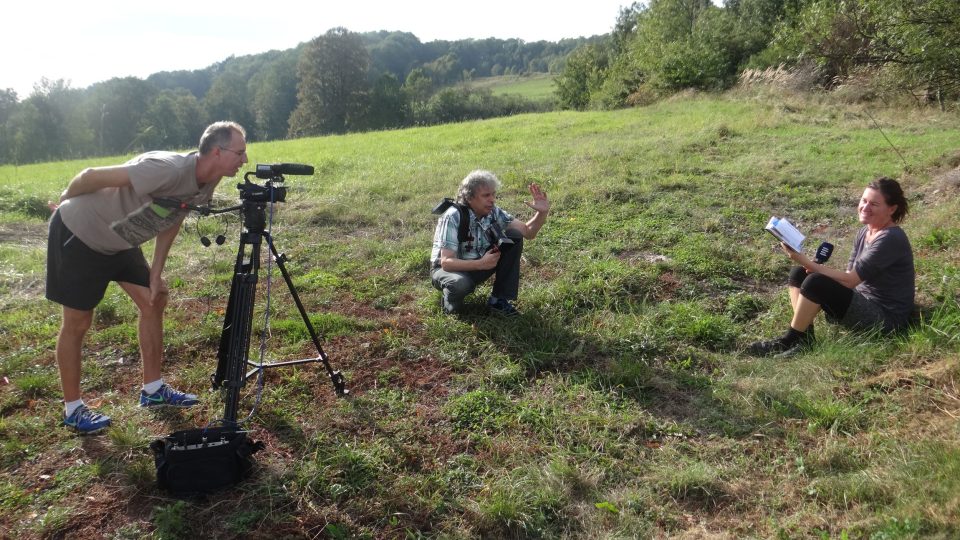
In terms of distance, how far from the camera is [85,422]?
3566mm

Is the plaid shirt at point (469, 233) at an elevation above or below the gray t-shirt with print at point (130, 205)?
below

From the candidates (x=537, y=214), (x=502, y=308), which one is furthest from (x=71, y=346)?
(x=537, y=214)

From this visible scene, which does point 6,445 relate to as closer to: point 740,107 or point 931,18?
point 931,18

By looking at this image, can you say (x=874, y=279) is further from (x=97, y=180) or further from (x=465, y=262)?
(x=97, y=180)

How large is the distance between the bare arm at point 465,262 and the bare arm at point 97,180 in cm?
234

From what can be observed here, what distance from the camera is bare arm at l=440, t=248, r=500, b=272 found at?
4672mm

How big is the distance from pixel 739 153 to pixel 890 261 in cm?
814

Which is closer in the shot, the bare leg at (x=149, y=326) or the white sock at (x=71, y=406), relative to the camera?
the white sock at (x=71, y=406)

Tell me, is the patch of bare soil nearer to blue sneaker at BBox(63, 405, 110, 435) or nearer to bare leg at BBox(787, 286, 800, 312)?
blue sneaker at BBox(63, 405, 110, 435)

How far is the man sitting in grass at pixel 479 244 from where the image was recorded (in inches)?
191

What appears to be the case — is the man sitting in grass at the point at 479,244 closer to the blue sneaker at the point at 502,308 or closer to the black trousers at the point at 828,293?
the blue sneaker at the point at 502,308

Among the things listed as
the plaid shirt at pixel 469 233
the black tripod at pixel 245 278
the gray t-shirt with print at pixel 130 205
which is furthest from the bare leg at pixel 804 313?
the gray t-shirt with print at pixel 130 205

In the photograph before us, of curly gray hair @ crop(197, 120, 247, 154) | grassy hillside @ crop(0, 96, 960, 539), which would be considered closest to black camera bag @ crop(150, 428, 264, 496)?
grassy hillside @ crop(0, 96, 960, 539)

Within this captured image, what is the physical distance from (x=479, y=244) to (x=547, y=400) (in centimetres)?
170
